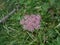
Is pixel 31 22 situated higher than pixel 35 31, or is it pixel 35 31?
pixel 31 22

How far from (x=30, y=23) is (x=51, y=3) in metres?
0.42

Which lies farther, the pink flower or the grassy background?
the pink flower

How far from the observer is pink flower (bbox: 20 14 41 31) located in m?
3.53

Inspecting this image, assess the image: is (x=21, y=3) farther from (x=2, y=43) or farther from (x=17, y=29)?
(x=2, y=43)

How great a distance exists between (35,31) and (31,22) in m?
0.15

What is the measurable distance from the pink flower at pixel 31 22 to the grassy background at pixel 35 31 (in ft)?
0.19

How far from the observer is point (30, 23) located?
355 centimetres

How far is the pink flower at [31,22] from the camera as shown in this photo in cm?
353

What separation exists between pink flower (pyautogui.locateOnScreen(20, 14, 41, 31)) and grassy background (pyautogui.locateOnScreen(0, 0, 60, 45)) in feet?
0.19

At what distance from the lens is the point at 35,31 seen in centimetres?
350

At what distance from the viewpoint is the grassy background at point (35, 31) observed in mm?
3420

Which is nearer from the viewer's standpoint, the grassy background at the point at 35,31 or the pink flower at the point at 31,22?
the grassy background at the point at 35,31

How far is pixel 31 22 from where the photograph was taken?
356 centimetres

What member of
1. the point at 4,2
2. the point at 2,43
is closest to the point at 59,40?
the point at 2,43
